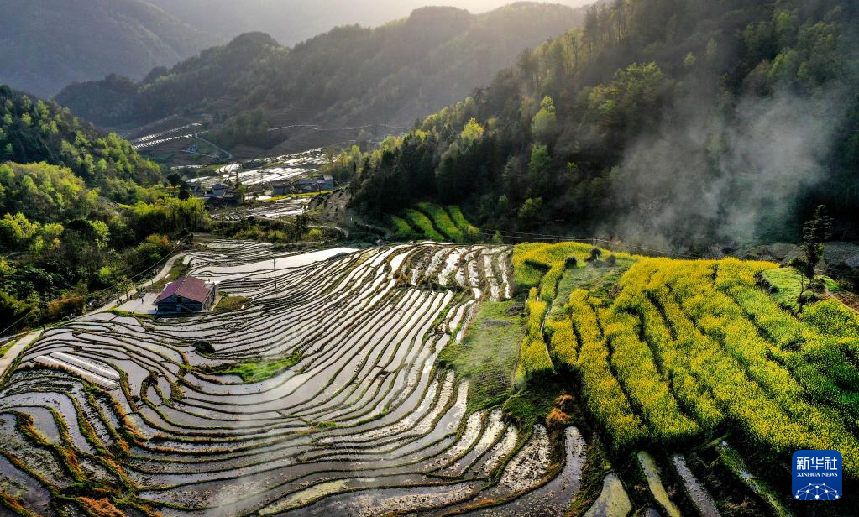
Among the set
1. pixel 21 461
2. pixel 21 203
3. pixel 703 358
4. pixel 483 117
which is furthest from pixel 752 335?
pixel 21 203

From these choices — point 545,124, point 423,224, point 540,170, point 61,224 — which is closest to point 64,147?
point 61,224

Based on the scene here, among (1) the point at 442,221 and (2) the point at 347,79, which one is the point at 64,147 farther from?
(2) the point at 347,79

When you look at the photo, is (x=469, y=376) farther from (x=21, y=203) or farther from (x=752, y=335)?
(x=21, y=203)

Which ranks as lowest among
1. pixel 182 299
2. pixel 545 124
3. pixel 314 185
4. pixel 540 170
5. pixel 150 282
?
pixel 150 282

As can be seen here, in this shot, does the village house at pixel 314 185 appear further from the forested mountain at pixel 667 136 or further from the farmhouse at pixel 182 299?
the farmhouse at pixel 182 299

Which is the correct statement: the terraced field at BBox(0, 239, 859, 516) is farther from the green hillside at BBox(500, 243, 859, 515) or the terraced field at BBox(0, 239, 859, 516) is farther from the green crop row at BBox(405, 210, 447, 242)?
the green crop row at BBox(405, 210, 447, 242)

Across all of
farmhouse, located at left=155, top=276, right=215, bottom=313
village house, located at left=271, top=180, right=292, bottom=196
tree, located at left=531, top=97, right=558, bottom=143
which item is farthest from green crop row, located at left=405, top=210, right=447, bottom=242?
village house, located at left=271, top=180, right=292, bottom=196
